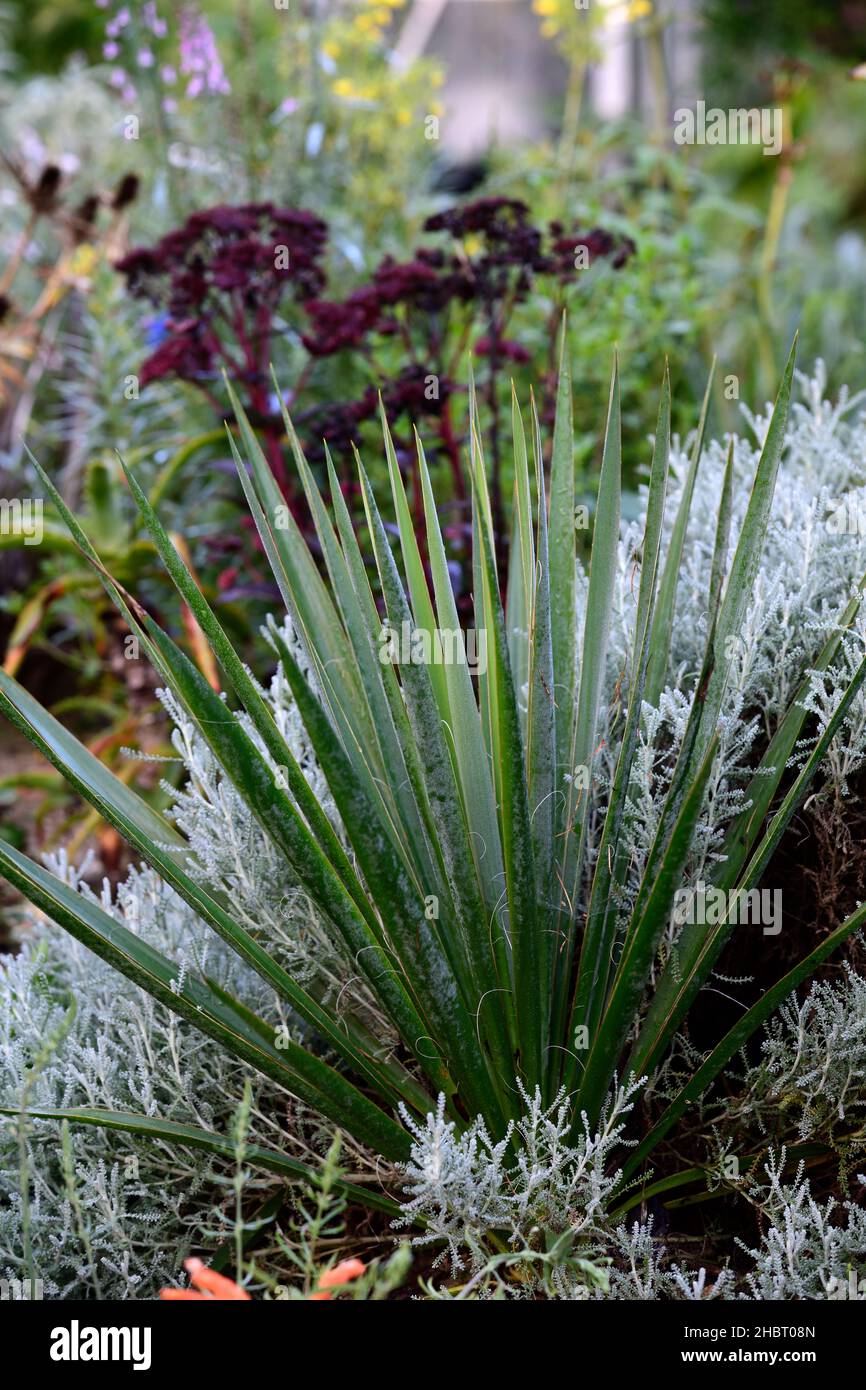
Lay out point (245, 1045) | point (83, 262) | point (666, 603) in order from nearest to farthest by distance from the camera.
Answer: point (245, 1045)
point (666, 603)
point (83, 262)

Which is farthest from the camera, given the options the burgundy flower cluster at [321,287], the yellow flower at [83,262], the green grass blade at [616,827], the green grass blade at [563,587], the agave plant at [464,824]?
the yellow flower at [83,262]

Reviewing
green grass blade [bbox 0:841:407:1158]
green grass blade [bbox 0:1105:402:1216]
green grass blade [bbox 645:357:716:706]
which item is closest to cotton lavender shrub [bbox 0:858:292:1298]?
green grass blade [bbox 0:1105:402:1216]

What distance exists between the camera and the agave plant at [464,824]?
1.30 metres

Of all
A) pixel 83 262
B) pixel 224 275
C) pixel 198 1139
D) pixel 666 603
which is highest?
pixel 83 262

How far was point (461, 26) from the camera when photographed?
1080cm

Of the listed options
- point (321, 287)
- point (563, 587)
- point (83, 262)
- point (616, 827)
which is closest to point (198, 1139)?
point (616, 827)

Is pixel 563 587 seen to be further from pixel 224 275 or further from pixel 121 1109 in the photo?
pixel 224 275

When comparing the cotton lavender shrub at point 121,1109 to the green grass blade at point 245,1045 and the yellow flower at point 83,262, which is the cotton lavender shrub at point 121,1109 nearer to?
the green grass blade at point 245,1045

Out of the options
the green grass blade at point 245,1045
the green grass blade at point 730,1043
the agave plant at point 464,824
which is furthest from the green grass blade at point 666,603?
the green grass blade at point 245,1045

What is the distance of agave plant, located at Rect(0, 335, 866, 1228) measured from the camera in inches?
51.4

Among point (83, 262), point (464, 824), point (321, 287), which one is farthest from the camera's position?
point (83, 262)

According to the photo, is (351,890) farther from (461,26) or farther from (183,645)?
Result: (461,26)

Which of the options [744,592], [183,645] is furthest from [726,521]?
[183,645]

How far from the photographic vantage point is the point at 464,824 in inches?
56.9
